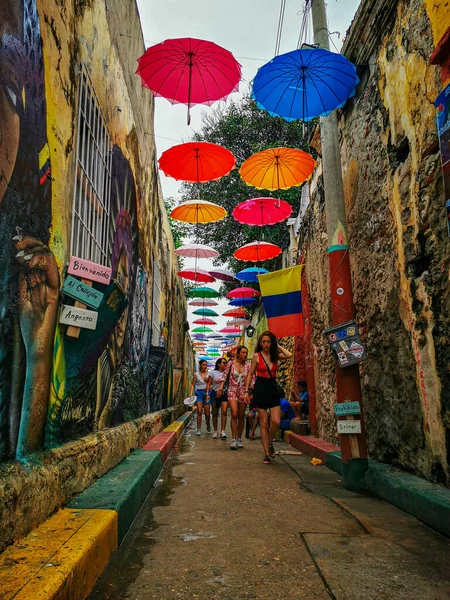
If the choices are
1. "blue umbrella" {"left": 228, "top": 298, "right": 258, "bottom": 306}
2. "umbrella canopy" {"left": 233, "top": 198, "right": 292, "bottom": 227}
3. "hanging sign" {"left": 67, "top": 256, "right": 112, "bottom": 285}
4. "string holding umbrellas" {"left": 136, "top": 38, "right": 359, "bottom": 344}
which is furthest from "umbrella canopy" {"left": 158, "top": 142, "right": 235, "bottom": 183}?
"blue umbrella" {"left": 228, "top": 298, "right": 258, "bottom": 306}

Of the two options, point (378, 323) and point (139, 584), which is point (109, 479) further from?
point (378, 323)

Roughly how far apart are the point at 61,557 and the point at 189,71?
5.55m

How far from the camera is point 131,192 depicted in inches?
238

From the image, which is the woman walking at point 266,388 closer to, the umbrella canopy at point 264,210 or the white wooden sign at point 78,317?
the white wooden sign at point 78,317

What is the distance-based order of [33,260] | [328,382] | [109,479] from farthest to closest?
[328,382]
[109,479]
[33,260]

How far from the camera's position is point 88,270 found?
11.4ft

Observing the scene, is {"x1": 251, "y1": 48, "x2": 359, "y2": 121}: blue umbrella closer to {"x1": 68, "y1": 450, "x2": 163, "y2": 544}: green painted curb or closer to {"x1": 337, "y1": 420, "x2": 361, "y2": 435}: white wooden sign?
{"x1": 337, "y1": 420, "x2": 361, "y2": 435}: white wooden sign

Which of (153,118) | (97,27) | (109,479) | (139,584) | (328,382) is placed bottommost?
(139,584)

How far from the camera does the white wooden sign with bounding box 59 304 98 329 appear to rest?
10.2ft

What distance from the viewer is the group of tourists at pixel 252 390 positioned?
6.10m

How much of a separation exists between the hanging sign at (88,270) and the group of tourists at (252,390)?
316 cm

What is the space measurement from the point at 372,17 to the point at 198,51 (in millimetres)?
1992

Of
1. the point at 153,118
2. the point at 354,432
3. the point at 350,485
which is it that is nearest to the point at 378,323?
the point at 354,432

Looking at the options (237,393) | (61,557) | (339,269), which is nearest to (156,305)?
(237,393)
